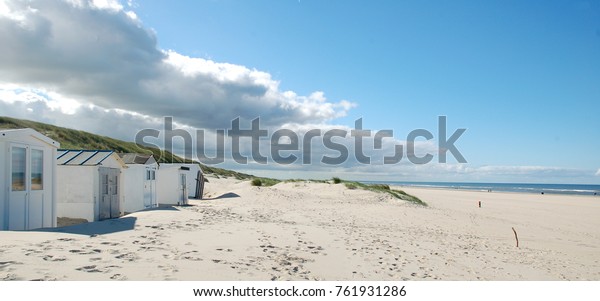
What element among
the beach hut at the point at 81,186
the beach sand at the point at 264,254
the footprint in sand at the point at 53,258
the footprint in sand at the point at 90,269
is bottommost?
the beach sand at the point at 264,254

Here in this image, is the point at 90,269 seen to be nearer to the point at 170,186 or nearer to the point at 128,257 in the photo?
the point at 128,257

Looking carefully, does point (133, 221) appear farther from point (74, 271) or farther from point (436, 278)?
point (436, 278)

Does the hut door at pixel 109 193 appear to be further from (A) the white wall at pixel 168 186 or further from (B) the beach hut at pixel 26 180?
(A) the white wall at pixel 168 186

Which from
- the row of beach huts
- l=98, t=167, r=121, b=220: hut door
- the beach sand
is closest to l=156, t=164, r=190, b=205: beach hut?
the row of beach huts

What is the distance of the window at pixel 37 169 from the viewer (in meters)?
11.8

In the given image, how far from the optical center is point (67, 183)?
15141 mm

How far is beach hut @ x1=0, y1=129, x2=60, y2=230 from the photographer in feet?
34.8

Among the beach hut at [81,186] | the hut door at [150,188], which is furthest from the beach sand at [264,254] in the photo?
the hut door at [150,188]

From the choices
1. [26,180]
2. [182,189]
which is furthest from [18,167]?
[182,189]

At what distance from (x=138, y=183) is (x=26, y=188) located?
7812 millimetres

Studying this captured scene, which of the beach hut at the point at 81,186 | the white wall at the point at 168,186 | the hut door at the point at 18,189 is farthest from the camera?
the white wall at the point at 168,186

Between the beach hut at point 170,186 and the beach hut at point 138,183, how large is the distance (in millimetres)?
2949

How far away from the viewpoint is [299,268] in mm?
7559
